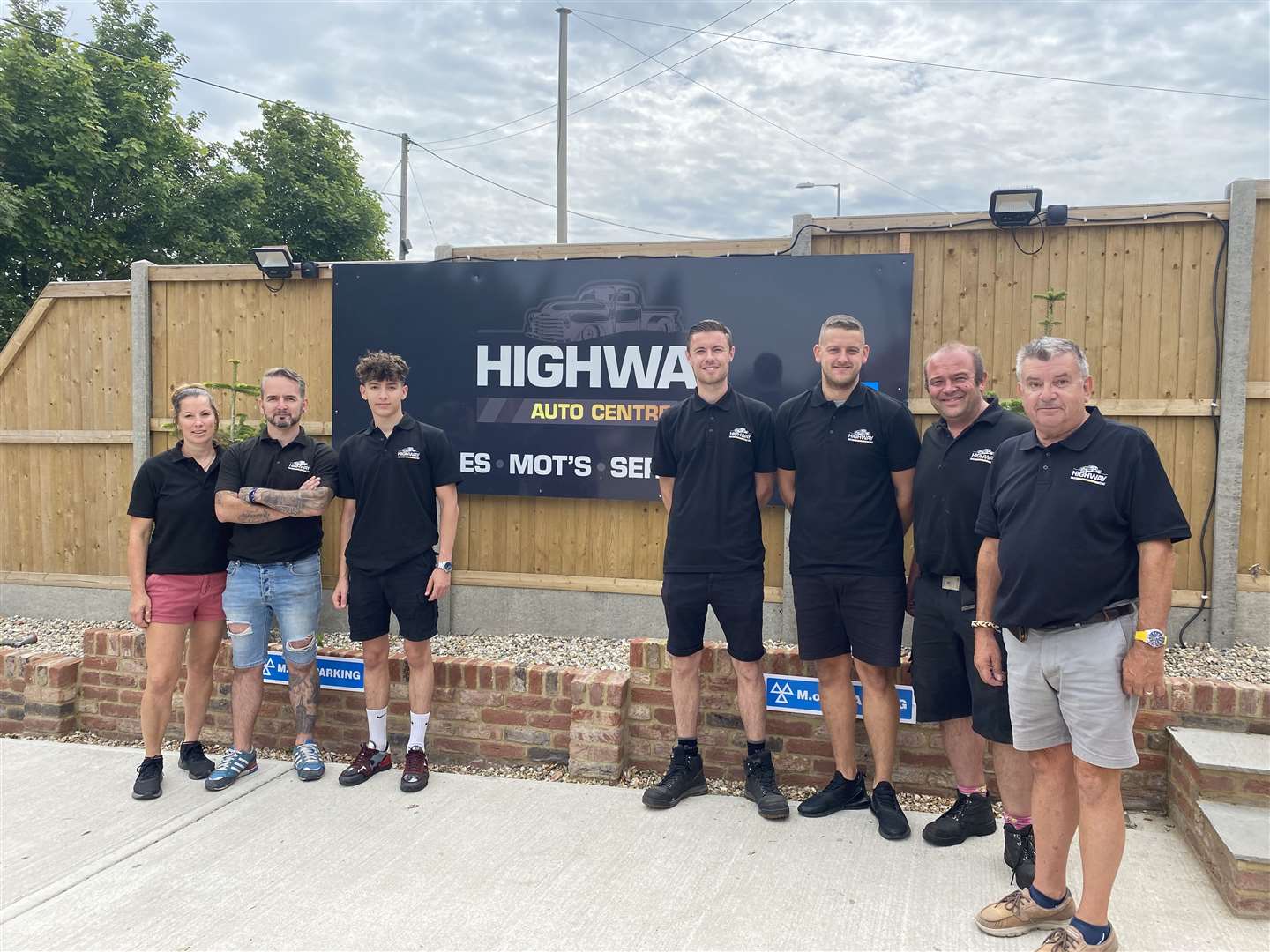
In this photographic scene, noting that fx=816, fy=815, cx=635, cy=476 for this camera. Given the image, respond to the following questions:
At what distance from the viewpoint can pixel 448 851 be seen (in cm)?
286

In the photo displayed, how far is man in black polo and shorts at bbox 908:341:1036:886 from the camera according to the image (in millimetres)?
2650

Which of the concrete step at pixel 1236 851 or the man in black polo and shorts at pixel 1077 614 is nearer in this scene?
the man in black polo and shorts at pixel 1077 614

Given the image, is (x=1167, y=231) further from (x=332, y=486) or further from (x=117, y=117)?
(x=117, y=117)

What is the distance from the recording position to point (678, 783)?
3250 mm

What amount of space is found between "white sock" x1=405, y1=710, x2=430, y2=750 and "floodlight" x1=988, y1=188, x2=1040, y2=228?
13.3ft

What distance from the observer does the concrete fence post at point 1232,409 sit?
14.7ft

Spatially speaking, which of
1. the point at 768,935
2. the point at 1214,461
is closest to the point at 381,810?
the point at 768,935

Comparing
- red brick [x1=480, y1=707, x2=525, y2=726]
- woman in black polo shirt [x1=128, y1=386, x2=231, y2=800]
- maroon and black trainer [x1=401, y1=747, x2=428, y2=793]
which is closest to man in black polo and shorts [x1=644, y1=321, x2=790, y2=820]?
red brick [x1=480, y1=707, x2=525, y2=726]

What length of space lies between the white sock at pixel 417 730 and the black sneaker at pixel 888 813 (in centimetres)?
186

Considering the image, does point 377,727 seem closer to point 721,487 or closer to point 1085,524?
point 721,487

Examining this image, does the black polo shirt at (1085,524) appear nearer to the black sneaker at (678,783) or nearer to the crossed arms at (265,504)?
the black sneaker at (678,783)

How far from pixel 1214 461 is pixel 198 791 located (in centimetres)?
543

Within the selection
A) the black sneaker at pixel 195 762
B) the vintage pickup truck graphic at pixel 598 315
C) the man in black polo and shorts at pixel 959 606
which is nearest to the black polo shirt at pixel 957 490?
the man in black polo and shorts at pixel 959 606

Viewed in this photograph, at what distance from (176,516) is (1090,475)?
3437 millimetres
